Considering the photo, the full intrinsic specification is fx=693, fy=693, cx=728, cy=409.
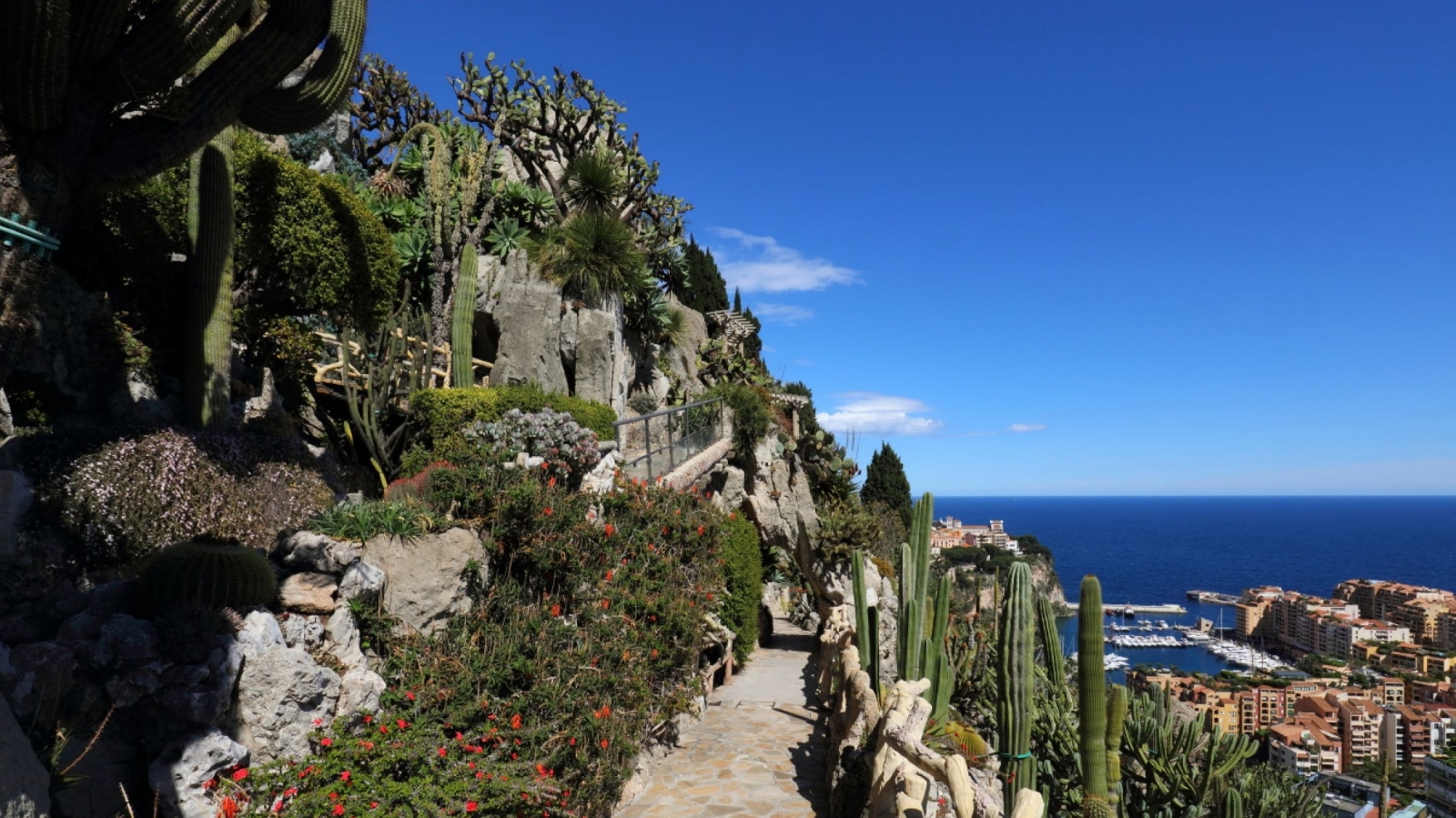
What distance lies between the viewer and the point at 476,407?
9891 mm

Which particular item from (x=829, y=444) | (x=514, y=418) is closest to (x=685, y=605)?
(x=514, y=418)

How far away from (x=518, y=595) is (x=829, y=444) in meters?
11.0

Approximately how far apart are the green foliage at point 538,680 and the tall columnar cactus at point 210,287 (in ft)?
13.0

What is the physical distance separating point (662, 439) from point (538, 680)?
6286 mm

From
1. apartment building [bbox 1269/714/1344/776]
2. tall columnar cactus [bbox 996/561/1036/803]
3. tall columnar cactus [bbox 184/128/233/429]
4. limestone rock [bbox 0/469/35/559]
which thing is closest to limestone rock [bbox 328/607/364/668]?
limestone rock [bbox 0/469/35/559]

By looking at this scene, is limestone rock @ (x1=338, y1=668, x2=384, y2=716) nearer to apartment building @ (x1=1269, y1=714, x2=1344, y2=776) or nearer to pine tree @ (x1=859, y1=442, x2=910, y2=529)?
apartment building @ (x1=1269, y1=714, x2=1344, y2=776)

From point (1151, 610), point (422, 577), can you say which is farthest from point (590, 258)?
point (1151, 610)

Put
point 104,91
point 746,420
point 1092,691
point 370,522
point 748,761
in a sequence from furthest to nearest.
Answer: point 746,420 < point 748,761 < point 1092,691 < point 370,522 < point 104,91

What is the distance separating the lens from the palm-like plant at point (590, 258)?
556 inches

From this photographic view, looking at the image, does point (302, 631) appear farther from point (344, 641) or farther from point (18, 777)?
point (18, 777)

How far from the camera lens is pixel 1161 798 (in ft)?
24.9

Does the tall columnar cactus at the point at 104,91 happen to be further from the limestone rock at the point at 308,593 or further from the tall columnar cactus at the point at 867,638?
the tall columnar cactus at the point at 867,638

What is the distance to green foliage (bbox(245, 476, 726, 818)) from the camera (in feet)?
14.1

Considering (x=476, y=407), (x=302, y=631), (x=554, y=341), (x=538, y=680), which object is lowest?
(x=538, y=680)
